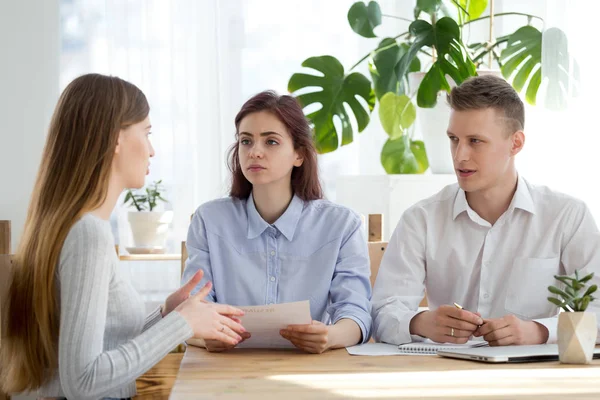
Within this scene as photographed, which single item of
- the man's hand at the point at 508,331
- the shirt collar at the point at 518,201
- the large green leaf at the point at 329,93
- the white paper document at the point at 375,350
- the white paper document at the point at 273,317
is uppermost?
the large green leaf at the point at 329,93

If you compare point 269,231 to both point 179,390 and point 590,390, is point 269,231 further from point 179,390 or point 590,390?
point 590,390

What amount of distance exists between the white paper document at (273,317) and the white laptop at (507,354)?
30 cm

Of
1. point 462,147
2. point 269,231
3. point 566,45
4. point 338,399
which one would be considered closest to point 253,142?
point 269,231

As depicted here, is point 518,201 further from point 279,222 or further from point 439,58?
point 439,58

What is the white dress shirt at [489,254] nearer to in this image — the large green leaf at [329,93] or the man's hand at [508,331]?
the man's hand at [508,331]

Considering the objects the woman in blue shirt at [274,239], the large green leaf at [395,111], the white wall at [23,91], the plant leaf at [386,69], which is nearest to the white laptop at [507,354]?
the woman in blue shirt at [274,239]

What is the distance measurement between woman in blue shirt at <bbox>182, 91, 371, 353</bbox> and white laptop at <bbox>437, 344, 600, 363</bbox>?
1.28ft

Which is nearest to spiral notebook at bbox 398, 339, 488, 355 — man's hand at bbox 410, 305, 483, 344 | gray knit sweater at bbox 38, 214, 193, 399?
man's hand at bbox 410, 305, 483, 344

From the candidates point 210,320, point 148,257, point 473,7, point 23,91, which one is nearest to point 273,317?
point 210,320

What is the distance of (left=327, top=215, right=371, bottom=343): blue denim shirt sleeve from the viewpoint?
1964 millimetres

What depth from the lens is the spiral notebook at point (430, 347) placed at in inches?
68.7

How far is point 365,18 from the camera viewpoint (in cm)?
377

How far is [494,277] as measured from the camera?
210 cm

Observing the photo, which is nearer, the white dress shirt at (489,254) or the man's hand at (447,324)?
the man's hand at (447,324)
